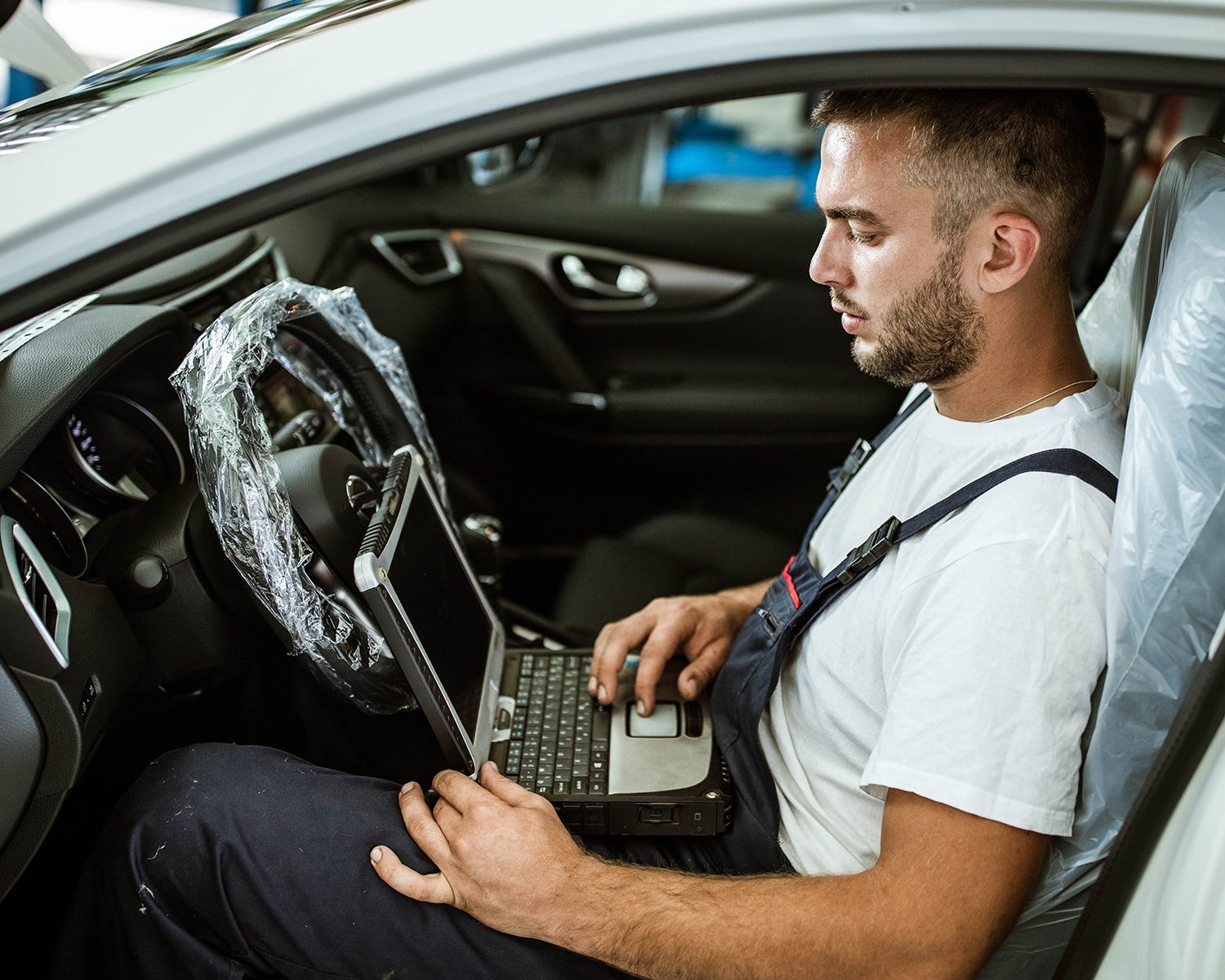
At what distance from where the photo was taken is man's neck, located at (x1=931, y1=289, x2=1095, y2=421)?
42.4 inches

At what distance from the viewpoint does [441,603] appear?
1.24 metres

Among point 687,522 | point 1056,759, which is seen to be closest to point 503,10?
point 1056,759

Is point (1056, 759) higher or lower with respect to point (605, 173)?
lower

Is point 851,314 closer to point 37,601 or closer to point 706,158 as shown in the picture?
point 37,601

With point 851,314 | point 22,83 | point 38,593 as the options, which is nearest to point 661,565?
point 851,314

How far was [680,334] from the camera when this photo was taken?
9.07 ft

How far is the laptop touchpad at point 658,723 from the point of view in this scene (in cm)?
130

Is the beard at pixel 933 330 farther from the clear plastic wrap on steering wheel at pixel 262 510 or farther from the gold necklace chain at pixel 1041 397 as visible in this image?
the clear plastic wrap on steering wheel at pixel 262 510

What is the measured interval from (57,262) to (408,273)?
6.38 feet

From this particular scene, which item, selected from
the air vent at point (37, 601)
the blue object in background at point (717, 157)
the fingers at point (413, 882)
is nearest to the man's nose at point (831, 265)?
the fingers at point (413, 882)

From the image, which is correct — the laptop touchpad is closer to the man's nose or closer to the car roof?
the man's nose

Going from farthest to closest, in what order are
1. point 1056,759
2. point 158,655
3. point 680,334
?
1. point 680,334
2. point 158,655
3. point 1056,759

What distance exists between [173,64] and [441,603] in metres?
0.60

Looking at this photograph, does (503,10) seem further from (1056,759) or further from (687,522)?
(687,522)
